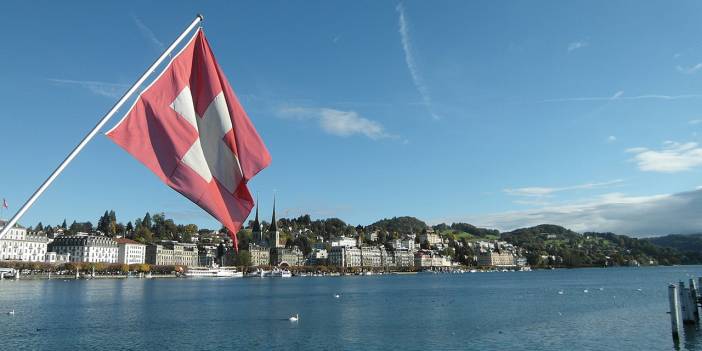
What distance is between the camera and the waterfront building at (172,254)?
176 m

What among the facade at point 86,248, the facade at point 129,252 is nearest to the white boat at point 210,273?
the facade at point 129,252

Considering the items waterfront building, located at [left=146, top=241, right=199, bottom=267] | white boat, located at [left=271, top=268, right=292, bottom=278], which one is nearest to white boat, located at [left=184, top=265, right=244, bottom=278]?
white boat, located at [left=271, top=268, right=292, bottom=278]

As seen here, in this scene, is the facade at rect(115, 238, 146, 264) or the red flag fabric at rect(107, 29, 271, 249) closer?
the red flag fabric at rect(107, 29, 271, 249)

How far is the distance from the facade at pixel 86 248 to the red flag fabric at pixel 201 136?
160670 millimetres

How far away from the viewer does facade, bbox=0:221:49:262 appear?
13938 centimetres

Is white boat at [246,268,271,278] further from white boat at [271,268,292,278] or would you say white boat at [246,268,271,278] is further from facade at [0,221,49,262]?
facade at [0,221,49,262]

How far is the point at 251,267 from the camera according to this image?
190 meters

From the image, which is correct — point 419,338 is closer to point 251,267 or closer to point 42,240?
point 42,240

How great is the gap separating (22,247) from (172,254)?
4571cm

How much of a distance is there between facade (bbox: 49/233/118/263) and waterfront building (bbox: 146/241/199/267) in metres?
14.5

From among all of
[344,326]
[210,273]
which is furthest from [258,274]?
[344,326]

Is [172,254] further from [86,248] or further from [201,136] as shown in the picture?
[201,136]

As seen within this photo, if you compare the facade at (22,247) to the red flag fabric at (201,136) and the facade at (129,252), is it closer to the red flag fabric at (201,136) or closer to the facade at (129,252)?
the facade at (129,252)

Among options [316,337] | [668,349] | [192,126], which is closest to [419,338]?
[316,337]
